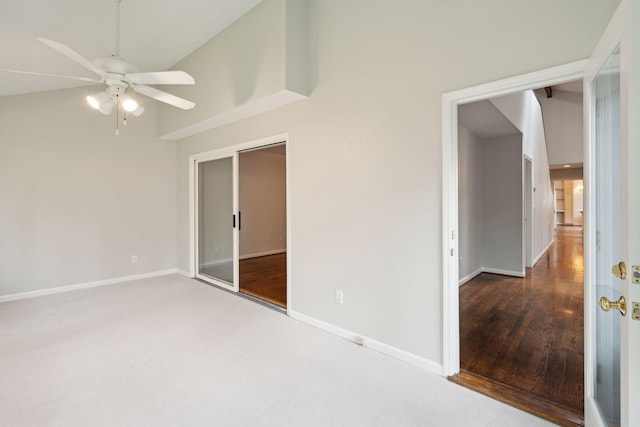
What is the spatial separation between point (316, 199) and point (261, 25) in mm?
1923

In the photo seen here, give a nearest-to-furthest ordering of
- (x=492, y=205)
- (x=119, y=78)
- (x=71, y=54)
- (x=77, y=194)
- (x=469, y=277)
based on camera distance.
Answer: (x=71, y=54)
(x=119, y=78)
(x=77, y=194)
(x=469, y=277)
(x=492, y=205)

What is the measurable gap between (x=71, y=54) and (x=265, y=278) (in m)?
3.81

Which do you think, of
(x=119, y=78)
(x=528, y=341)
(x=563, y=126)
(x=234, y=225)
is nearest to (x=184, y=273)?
(x=234, y=225)

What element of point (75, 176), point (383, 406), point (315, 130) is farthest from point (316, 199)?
point (75, 176)

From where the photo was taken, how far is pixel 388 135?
97.7 inches

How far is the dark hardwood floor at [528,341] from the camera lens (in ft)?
6.44

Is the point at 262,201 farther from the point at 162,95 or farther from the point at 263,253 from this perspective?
the point at 162,95

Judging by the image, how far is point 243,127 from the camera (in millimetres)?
3912

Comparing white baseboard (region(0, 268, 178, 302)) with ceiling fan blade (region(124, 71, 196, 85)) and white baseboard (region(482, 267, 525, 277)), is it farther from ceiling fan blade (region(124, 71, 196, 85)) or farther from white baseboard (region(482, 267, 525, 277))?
white baseboard (region(482, 267, 525, 277))

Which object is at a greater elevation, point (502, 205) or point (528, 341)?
point (502, 205)

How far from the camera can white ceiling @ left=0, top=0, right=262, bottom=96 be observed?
2414 mm

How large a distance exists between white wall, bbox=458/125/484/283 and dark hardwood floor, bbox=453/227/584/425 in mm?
386

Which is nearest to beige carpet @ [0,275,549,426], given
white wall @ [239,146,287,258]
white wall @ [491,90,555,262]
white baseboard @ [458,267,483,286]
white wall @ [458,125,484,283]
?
white baseboard @ [458,267,483,286]

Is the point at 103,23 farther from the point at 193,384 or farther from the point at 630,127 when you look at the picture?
the point at 630,127
